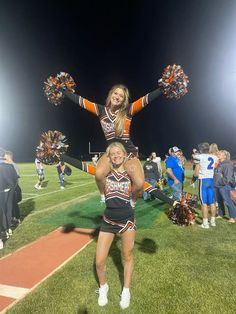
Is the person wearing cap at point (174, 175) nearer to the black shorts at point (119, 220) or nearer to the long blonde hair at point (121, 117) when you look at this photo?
the long blonde hair at point (121, 117)

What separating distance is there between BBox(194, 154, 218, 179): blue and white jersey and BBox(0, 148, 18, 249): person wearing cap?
4211 mm

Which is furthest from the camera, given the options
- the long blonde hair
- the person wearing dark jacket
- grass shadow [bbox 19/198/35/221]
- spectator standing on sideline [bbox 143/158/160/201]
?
spectator standing on sideline [bbox 143/158/160/201]

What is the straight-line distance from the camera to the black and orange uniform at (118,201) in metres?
3.46

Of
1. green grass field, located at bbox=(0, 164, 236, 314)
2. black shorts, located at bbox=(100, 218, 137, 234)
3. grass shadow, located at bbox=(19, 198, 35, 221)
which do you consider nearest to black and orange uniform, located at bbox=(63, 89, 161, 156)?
black shorts, located at bbox=(100, 218, 137, 234)

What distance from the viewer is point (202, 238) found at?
6.38 m

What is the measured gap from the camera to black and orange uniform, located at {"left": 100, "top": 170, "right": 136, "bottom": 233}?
→ 3463mm

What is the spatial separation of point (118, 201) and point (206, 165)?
4.01 m

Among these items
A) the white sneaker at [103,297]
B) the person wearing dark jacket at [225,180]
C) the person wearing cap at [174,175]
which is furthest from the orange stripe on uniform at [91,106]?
the person wearing dark jacket at [225,180]

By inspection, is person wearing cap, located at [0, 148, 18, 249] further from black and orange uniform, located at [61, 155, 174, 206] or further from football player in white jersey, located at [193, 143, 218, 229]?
football player in white jersey, located at [193, 143, 218, 229]

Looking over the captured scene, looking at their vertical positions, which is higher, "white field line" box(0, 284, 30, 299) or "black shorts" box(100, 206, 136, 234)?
"black shorts" box(100, 206, 136, 234)

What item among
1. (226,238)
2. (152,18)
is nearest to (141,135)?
(152,18)

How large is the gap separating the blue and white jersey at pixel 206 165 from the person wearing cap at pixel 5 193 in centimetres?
421

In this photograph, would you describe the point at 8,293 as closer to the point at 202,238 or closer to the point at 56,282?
the point at 56,282

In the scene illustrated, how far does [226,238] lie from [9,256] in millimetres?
4217
